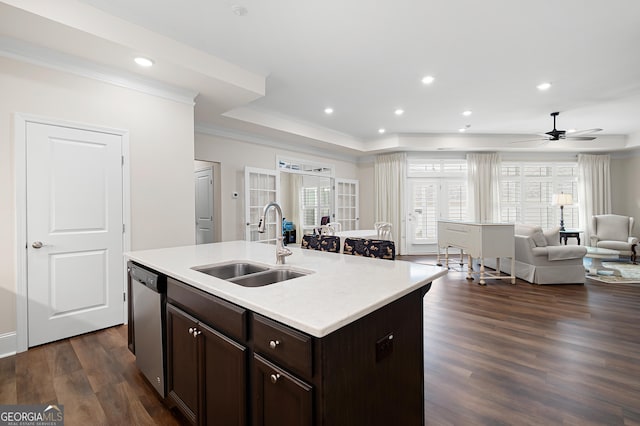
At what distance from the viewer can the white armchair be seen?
612 cm

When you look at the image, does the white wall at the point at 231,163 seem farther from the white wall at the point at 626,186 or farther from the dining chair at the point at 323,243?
the white wall at the point at 626,186

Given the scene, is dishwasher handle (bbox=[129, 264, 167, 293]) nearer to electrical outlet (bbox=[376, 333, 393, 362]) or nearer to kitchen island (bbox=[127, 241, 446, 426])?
kitchen island (bbox=[127, 241, 446, 426])

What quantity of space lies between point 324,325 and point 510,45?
3.55 m

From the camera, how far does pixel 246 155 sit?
5617 millimetres

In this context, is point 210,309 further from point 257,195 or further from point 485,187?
point 485,187

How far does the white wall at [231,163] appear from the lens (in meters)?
5.05

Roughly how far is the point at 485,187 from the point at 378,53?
543cm

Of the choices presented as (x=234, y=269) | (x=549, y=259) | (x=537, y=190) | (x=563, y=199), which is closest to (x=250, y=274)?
(x=234, y=269)

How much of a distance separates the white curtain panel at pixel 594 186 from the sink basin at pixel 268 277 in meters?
8.78

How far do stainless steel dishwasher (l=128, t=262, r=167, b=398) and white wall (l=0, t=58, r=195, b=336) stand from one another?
4.08 ft

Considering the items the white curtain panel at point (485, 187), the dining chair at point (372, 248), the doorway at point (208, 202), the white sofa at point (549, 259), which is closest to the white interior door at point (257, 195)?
the doorway at point (208, 202)

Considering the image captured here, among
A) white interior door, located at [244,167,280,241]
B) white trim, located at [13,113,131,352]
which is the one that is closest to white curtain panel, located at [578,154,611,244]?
white interior door, located at [244,167,280,241]

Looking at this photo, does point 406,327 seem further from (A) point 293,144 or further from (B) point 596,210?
(B) point 596,210

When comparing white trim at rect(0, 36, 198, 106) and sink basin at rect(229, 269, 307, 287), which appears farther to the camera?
white trim at rect(0, 36, 198, 106)
